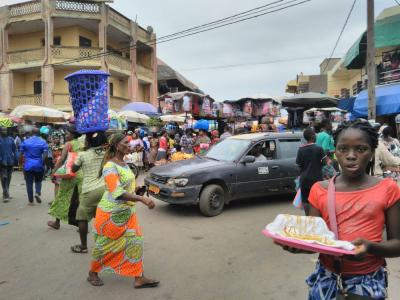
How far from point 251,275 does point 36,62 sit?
79.9 ft

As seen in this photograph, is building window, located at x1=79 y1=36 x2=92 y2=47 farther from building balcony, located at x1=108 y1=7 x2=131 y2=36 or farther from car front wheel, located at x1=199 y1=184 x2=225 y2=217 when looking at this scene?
car front wheel, located at x1=199 y1=184 x2=225 y2=217

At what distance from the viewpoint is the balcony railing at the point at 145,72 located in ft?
94.2

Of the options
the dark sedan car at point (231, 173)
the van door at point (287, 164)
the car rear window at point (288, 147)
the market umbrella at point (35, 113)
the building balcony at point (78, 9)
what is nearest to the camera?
the dark sedan car at point (231, 173)

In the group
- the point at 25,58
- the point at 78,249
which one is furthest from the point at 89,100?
the point at 25,58

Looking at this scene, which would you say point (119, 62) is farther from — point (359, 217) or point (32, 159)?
point (359, 217)

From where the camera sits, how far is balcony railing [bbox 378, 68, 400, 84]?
13039mm

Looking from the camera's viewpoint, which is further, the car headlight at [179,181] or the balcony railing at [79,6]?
the balcony railing at [79,6]

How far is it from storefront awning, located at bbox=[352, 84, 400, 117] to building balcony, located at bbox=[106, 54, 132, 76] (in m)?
17.6

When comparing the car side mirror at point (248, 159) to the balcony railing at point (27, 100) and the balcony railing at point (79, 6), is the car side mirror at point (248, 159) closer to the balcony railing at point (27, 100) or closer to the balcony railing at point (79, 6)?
the balcony railing at point (79, 6)

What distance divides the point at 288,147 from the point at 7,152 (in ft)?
22.1

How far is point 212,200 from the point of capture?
7.23 m

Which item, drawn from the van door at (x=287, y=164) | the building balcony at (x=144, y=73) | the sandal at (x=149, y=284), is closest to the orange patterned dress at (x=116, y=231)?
the sandal at (x=149, y=284)

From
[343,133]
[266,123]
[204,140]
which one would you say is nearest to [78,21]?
[204,140]

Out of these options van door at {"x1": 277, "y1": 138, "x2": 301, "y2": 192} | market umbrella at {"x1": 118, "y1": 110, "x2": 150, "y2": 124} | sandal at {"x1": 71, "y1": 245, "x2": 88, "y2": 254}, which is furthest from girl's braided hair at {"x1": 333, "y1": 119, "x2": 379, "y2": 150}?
market umbrella at {"x1": 118, "y1": 110, "x2": 150, "y2": 124}
